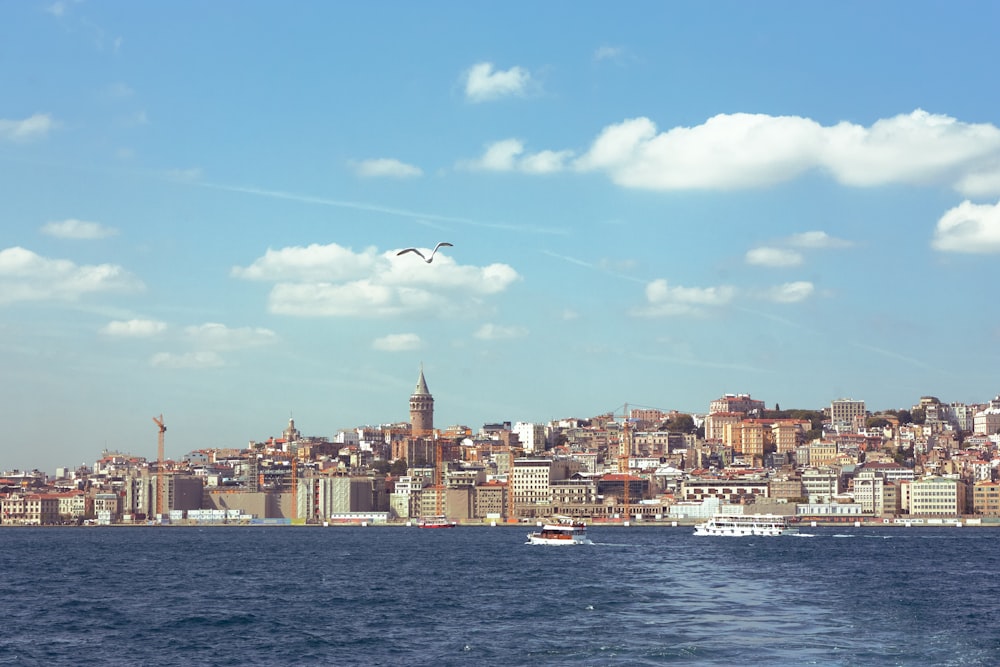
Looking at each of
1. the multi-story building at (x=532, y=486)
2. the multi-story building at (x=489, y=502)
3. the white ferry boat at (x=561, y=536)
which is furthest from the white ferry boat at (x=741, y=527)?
the multi-story building at (x=489, y=502)

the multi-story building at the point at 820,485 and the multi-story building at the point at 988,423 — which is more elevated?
the multi-story building at the point at 988,423

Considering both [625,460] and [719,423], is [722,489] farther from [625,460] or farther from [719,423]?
[719,423]

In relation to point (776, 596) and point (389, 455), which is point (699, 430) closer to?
point (389, 455)

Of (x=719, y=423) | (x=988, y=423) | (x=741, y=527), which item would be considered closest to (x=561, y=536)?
(x=741, y=527)

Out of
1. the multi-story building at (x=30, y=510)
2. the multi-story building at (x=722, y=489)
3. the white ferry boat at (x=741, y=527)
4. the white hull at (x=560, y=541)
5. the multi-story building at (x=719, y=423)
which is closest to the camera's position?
the white hull at (x=560, y=541)

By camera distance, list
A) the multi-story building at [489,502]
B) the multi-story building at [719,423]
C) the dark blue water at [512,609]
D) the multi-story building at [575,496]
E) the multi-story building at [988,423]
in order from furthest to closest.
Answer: the multi-story building at [719,423] < the multi-story building at [988,423] < the multi-story building at [489,502] < the multi-story building at [575,496] < the dark blue water at [512,609]

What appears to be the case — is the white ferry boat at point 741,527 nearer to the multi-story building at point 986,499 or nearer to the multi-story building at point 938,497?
the multi-story building at point 938,497

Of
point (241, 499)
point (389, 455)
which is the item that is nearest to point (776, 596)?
point (241, 499)

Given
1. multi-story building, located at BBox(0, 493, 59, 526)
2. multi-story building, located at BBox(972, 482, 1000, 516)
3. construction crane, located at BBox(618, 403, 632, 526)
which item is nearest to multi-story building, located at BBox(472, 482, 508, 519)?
construction crane, located at BBox(618, 403, 632, 526)
